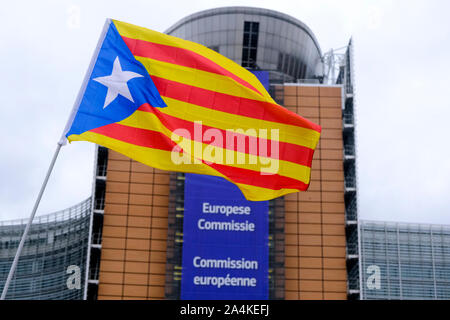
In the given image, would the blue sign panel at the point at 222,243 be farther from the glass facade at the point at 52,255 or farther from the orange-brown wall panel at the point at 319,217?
the glass facade at the point at 52,255

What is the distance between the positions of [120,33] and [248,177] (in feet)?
15.1

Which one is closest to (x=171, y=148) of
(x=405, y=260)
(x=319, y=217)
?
(x=319, y=217)

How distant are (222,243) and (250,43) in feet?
60.1

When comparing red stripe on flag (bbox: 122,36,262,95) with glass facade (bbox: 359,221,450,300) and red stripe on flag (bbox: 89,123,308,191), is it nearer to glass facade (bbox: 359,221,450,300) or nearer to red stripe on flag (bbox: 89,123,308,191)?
red stripe on flag (bbox: 89,123,308,191)

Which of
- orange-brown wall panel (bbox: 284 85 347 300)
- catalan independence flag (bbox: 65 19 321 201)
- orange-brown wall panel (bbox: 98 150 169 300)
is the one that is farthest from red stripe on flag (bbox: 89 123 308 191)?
orange-brown wall panel (bbox: 98 150 169 300)

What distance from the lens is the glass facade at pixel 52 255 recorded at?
5556 centimetres

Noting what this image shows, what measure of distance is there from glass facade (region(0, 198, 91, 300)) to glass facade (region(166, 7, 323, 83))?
16.9 meters

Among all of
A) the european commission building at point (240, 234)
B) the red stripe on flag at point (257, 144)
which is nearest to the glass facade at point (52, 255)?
the european commission building at point (240, 234)

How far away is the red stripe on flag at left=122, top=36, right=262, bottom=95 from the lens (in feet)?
56.2

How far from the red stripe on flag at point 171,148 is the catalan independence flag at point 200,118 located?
0.02 m

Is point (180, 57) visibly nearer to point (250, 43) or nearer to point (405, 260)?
point (250, 43)

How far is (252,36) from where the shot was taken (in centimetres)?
5828
